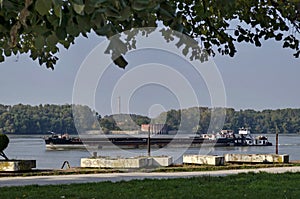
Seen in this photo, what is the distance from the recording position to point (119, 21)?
346 cm

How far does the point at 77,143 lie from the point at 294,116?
30.1 m

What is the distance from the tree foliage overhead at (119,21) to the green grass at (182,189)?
2.38m

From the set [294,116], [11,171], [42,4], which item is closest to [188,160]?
[11,171]

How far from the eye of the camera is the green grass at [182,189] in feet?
28.7

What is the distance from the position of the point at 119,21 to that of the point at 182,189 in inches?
258

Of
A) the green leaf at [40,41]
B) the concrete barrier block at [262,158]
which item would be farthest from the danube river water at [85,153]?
the green leaf at [40,41]

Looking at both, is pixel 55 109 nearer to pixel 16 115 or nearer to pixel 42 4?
pixel 16 115

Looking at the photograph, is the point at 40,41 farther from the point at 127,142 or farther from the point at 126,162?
the point at 127,142

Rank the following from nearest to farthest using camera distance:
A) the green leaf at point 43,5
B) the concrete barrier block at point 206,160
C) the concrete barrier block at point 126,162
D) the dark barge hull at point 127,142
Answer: the green leaf at point 43,5 → the concrete barrier block at point 126,162 → the concrete barrier block at point 206,160 → the dark barge hull at point 127,142

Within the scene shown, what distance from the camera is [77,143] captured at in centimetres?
6216

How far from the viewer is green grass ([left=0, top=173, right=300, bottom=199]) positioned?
8.73 metres

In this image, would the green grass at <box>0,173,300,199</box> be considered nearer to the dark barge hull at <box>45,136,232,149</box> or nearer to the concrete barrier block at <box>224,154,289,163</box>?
the concrete barrier block at <box>224,154,289,163</box>

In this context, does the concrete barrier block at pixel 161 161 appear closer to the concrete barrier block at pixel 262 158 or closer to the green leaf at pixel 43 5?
the concrete barrier block at pixel 262 158

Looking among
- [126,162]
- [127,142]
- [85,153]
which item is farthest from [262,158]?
[127,142]
